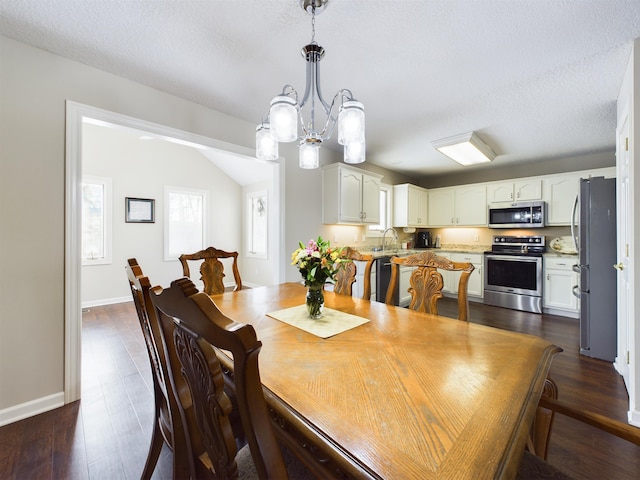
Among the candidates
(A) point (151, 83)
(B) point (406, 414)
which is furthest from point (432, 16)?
(A) point (151, 83)

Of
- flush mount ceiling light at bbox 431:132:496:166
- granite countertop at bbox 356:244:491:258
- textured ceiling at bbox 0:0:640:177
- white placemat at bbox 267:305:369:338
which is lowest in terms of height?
white placemat at bbox 267:305:369:338

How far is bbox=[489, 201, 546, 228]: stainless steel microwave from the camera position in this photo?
14.2ft

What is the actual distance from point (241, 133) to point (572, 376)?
12.4 feet

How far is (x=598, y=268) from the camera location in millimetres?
2664

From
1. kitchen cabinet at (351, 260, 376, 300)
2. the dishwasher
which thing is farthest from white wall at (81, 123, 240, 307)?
the dishwasher

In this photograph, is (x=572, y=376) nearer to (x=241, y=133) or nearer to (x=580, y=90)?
(x=580, y=90)

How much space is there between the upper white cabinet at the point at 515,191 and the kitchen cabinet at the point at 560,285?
3.53ft

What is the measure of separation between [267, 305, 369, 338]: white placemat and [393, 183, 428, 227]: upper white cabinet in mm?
3876

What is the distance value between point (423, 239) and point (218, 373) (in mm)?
5779

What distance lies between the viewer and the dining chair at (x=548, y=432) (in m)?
0.76

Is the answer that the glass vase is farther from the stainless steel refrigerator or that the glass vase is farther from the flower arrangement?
the stainless steel refrigerator

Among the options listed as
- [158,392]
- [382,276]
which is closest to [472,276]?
[382,276]

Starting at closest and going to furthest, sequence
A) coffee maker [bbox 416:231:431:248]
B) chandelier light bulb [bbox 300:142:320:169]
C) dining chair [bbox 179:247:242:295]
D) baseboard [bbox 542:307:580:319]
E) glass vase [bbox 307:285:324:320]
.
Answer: glass vase [bbox 307:285:324:320], chandelier light bulb [bbox 300:142:320:169], dining chair [bbox 179:247:242:295], baseboard [bbox 542:307:580:319], coffee maker [bbox 416:231:431:248]

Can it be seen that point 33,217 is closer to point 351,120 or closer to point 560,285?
point 351,120
